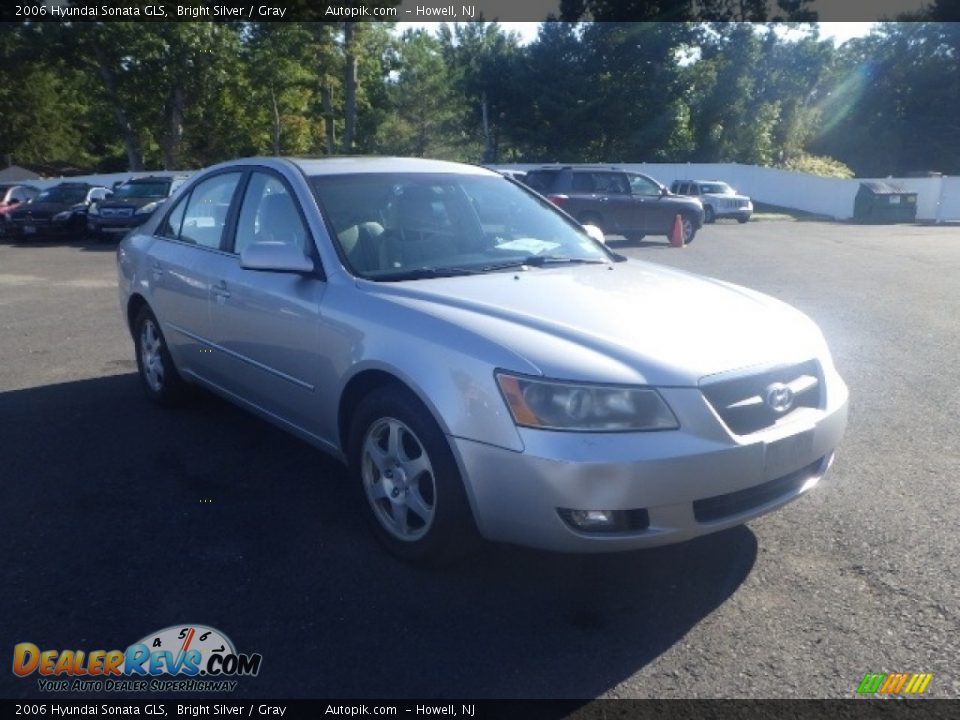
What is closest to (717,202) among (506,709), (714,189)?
(714,189)

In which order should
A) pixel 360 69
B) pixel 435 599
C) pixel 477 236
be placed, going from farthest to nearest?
pixel 360 69, pixel 477 236, pixel 435 599

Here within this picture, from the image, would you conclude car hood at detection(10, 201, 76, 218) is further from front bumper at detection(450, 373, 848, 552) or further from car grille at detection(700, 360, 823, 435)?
car grille at detection(700, 360, 823, 435)

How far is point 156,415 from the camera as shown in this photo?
619cm

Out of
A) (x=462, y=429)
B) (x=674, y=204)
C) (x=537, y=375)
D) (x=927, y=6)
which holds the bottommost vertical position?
(x=674, y=204)

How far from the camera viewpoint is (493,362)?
3396 mm

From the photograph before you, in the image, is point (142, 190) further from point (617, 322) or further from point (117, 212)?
point (617, 322)

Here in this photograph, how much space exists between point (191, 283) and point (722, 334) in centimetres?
329

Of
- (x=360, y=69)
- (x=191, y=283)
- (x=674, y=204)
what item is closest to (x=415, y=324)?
(x=191, y=283)

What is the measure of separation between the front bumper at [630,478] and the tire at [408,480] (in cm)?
12

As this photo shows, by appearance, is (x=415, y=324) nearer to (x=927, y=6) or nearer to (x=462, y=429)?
(x=462, y=429)

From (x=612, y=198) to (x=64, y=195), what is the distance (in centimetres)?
1445

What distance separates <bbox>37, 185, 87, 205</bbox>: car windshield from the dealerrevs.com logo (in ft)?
75.6

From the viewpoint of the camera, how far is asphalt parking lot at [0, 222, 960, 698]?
311 centimetres

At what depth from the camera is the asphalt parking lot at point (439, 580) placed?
311cm
